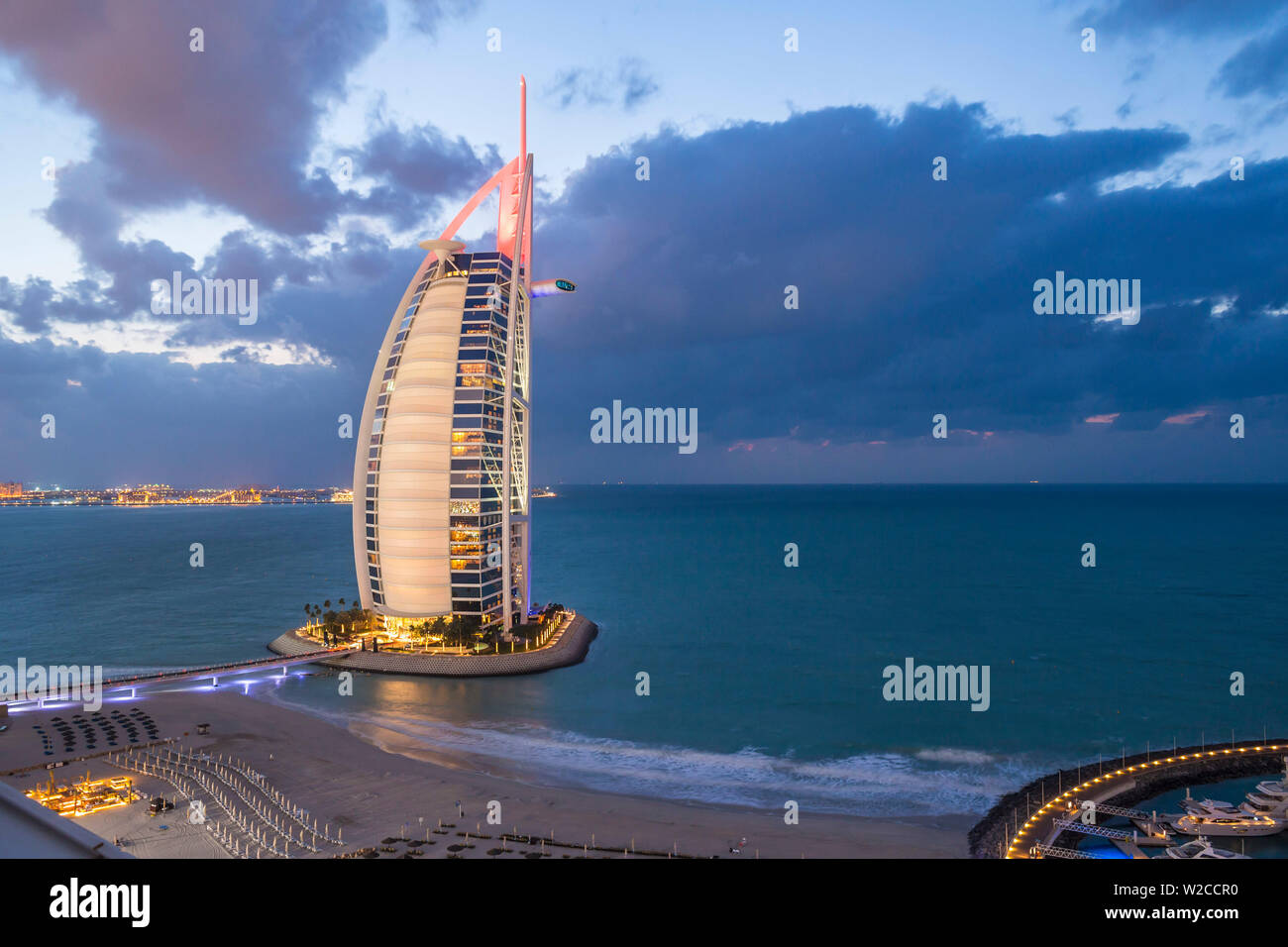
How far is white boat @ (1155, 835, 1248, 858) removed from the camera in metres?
28.5

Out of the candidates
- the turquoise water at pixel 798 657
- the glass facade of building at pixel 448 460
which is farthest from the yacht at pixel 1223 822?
the glass facade of building at pixel 448 460

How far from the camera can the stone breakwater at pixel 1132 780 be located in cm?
3200

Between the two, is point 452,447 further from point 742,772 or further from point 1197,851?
point 1197,851

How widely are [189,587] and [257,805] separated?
81594 mm

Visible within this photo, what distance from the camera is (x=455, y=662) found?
58.6 m

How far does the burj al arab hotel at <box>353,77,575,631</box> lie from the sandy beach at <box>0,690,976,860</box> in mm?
22831

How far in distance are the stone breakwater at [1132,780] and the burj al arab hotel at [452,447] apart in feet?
145

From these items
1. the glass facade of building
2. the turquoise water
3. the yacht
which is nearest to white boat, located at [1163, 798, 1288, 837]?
the yacht

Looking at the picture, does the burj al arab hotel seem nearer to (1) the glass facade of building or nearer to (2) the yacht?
(1) the glass facade of building

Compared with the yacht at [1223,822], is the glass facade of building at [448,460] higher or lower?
higher

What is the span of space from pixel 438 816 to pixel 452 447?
3931 cm

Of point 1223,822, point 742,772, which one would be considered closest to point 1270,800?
point 1223,822

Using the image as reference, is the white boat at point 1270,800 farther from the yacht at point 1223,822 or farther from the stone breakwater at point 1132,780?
the stone breakwater at point 1132,780
